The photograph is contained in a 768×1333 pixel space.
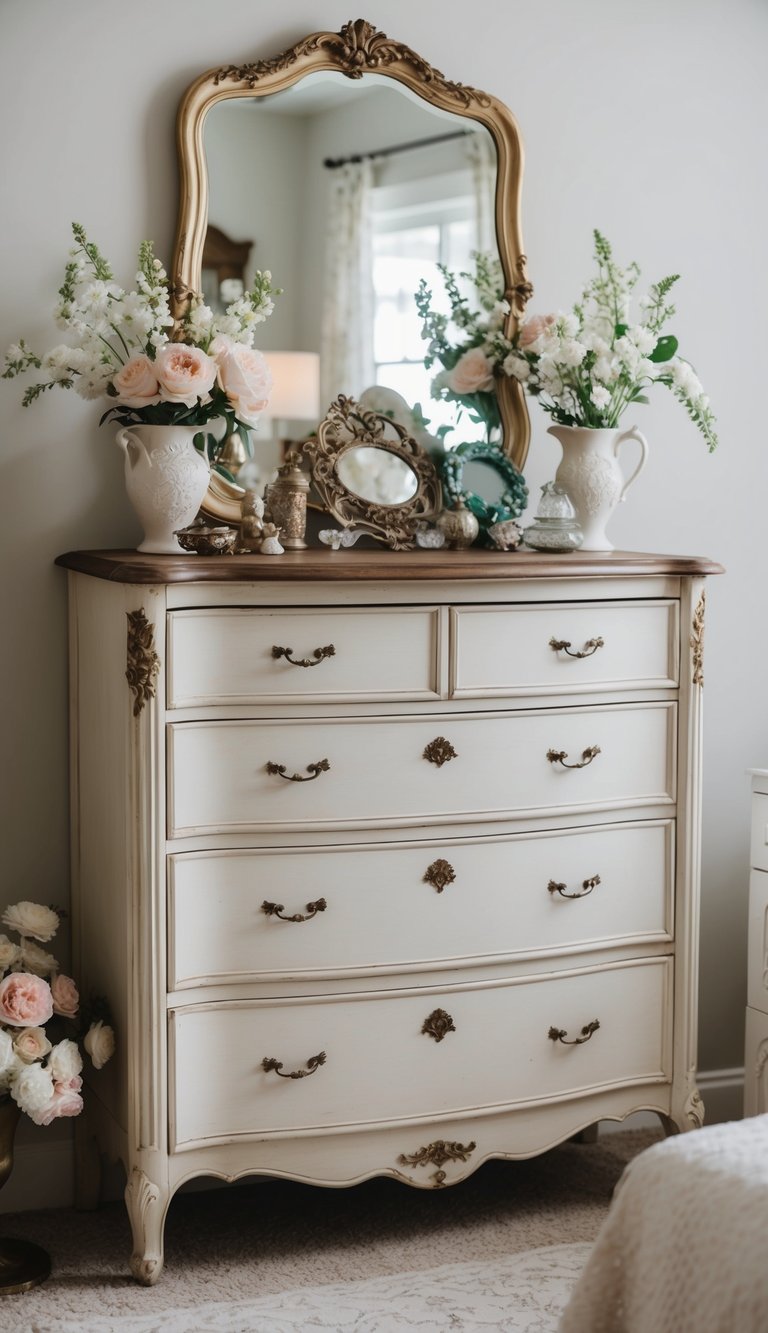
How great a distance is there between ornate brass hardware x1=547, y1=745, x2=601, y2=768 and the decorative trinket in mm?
475

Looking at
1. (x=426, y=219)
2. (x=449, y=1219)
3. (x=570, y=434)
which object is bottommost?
(x=449, y=1219)

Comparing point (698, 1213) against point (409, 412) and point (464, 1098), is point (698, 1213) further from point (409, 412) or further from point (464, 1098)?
point (409, 412)

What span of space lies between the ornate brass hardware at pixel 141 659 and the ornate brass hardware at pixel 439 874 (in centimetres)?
60

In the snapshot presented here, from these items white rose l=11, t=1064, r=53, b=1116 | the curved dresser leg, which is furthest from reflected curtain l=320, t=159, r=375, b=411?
the curved dresser leg

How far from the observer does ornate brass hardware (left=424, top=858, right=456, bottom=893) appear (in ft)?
8.07

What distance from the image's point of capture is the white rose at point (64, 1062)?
2.39 meters

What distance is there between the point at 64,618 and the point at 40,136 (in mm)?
919

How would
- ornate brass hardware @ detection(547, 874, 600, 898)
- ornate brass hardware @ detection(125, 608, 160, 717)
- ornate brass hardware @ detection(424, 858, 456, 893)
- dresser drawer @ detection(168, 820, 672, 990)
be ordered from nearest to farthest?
ornate brass hardware @ detection(125, 608, 160, 717)
dresser drawer @ detection(168, 820, 672, 990)
ornate brass hardware @ detection(424, 858, 456, 893)
ornate brass hardware @ detection(547, 874, 600, 898)

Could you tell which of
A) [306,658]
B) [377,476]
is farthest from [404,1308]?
[377,476]

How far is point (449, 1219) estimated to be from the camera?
8.84 feet

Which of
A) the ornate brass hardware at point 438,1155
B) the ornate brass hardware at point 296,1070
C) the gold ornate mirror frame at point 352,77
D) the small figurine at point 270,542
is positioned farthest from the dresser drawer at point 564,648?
the ornate brass hardware at point 438,1155

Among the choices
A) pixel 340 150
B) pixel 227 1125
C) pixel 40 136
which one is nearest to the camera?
pixel 227 1125

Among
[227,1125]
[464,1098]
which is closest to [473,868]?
[464,1098]

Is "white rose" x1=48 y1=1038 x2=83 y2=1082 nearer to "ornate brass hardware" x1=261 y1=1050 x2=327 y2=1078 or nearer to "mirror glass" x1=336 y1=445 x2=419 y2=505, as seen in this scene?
"ornate brass hardware" x1=261 y1=1050 x2=327 y2=1078
